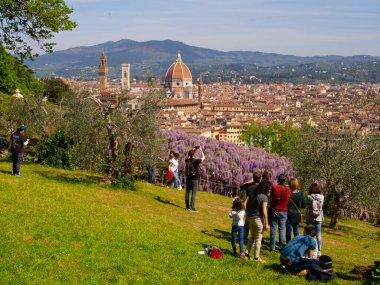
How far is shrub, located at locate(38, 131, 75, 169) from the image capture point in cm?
1607

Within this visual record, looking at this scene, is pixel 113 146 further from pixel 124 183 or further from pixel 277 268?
pixel 277 268

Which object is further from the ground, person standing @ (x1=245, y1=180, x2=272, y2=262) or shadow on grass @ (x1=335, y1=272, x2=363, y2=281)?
person standing @ (x1=245, y1=180, x2=272, y2=262)

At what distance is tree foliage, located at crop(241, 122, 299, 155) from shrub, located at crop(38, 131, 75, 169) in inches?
1246

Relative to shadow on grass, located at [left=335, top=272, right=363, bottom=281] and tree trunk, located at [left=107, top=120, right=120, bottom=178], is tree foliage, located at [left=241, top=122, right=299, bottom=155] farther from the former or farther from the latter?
shadow on grass, located at [left=335, top=272, right=363, bottom=281]

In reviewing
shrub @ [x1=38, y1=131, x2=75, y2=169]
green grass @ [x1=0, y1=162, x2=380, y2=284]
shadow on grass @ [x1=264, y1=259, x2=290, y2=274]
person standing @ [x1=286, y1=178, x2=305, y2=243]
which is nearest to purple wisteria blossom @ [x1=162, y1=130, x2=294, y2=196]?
shrub @ [x1=38, y1=131, x2=75, y2=169]

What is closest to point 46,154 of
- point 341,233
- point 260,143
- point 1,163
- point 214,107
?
point 1,163

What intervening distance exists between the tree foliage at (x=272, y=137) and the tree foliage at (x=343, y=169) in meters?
30.6

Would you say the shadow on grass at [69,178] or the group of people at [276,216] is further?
the shadow on grass at [69,178]

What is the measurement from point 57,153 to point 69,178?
2416mm

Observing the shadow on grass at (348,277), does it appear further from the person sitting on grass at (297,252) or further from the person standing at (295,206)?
the person standing at (295,206)

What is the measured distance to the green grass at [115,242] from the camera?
7.36 metres

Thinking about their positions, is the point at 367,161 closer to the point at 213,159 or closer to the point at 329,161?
the point at 329,161

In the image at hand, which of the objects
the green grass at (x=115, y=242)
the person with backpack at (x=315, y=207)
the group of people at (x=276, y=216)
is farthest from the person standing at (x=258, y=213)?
the person with backpack at (x=315, y=207)

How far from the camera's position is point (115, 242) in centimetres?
867
